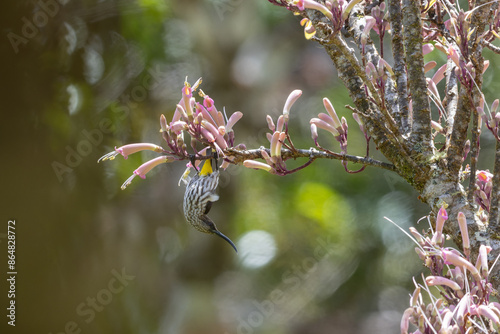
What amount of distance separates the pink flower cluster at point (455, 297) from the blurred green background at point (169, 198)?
5.08ft

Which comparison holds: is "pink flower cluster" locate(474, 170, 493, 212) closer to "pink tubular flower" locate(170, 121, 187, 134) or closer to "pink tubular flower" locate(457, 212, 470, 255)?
"pink tubular flower" locate(457, 212, 470, 255)

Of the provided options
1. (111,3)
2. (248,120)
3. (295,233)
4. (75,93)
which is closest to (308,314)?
(295,233)

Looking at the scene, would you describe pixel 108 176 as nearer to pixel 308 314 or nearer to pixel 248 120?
pixel 248 120

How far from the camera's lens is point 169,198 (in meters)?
2.51

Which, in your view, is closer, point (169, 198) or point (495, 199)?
point (495, 199)

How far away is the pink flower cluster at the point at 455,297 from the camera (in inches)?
22.4

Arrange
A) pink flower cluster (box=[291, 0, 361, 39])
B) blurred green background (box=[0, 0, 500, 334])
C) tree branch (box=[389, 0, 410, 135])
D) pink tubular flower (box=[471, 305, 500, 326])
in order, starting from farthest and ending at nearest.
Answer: blurred green background (box=[0, 0, 500, 334])
tree branch (box=[389, 0, 410, 135])
pink flower cluster (box=[291, 0, 361, 39])
pink tubular flower (box=[471, 305, 500, 326])

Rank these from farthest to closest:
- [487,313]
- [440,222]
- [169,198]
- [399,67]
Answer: [169,198], [399,67], [440,222], [487,313]

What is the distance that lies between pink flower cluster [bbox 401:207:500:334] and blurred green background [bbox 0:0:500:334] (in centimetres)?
155

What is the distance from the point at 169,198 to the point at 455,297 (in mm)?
1958

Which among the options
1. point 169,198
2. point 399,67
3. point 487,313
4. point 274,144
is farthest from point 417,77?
point 169,198

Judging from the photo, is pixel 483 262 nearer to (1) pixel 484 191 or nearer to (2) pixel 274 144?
(1) pixel 484 191

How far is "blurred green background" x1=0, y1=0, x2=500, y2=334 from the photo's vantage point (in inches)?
88.4

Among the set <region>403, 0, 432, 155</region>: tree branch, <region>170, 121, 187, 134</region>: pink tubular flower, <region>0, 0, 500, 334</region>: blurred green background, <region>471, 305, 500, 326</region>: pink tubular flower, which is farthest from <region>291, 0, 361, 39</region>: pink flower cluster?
<region>0, 0, 500, 334</region>: blurred green background
